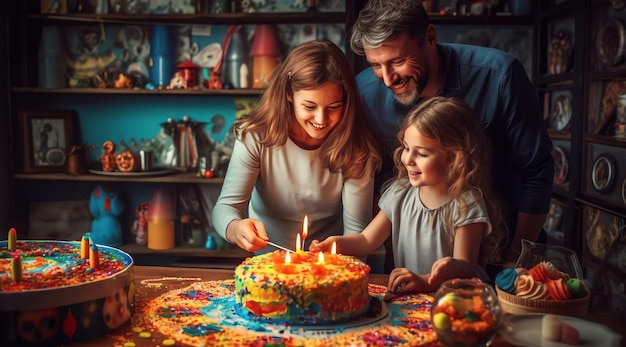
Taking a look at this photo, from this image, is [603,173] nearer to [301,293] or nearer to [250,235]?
[250,235]

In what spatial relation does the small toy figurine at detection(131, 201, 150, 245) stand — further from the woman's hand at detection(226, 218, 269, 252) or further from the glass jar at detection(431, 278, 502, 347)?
the glass jar at detection(431, 278, 502, 347)

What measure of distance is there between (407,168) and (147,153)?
8.31 feet

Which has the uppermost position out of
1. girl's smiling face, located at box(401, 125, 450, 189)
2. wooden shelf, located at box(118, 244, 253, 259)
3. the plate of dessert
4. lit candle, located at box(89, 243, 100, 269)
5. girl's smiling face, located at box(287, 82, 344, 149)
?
girl's smiling face, located at box(287, 82, 344, 149)

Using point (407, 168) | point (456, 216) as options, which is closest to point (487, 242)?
point (456, 216)

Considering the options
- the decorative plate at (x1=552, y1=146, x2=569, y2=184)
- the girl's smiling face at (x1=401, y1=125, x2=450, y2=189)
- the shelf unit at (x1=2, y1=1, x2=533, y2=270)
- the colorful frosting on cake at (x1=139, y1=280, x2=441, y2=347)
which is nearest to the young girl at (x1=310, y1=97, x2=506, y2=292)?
the girl's smiling face at (x1=401, y1=125, x2=450, y2=189)

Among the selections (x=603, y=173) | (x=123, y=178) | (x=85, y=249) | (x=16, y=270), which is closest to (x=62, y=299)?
(x=16, y=270)

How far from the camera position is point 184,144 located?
4.34 metres

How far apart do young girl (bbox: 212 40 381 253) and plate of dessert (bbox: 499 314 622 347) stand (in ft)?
3.02

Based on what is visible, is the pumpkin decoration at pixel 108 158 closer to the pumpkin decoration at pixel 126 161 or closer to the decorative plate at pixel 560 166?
the pumpkin decoration at pixel 126 161

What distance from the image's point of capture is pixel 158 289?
180 cm

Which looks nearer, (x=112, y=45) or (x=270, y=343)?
(x=270, y=343)

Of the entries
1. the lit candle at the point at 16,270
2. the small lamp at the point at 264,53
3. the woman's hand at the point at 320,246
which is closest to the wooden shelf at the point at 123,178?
the small lamp at the point at 264,53

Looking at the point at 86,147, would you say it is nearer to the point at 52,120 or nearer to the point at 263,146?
the point at 52,120

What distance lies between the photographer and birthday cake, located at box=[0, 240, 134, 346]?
136cm
